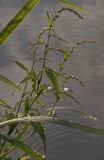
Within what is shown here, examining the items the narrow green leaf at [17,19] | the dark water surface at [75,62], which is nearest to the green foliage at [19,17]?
the narrow green leaf at [17,19]

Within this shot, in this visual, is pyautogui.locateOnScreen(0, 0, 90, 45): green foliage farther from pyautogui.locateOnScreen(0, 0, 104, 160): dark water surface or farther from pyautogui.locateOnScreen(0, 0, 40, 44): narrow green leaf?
pyautogui.locateOnScreen(0, 0, 104, 160): dark water surface

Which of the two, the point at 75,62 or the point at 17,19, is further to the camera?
the point at 75,62

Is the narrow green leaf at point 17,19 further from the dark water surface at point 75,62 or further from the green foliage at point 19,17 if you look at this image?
the dark water surface at point 75,62

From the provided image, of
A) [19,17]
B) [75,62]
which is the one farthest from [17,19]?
[75,62]

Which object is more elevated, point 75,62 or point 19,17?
point 75,62

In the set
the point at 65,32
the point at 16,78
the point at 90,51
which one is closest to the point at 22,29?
the point at 65,32

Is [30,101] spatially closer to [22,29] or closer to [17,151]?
[17,151]

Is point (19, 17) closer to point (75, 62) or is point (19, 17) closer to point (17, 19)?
point (17, 19)

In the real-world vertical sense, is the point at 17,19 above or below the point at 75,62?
below

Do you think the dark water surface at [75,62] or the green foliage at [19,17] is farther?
the dark water surface at [75,62]
